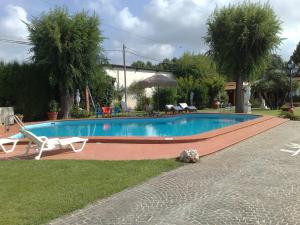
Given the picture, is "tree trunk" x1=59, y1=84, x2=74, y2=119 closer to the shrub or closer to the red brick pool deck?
the shrub

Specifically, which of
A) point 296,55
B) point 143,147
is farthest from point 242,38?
point 296,55

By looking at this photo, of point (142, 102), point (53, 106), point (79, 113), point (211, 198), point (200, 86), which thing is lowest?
point (211, 198)

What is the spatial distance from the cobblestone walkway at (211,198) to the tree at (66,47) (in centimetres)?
1648

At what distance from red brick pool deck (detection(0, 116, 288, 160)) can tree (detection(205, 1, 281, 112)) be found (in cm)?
1350

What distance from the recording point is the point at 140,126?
21.4 meters

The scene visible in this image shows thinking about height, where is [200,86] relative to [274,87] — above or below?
above

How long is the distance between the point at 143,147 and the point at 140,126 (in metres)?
9.88

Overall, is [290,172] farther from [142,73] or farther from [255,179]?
[142,73]

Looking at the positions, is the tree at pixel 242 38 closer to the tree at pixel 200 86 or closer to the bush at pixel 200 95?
the tree at pixel 200 86

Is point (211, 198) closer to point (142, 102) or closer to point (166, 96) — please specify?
point (166, 96)

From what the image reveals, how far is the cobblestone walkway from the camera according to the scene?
5277 mm

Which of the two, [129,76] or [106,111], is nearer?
[106,111]

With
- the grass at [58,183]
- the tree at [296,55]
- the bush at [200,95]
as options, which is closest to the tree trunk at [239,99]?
the bush at [200,95]

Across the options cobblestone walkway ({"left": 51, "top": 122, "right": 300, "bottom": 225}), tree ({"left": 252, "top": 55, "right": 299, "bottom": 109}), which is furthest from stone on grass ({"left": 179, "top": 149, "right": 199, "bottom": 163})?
tree ({"left": 252, "top": 55, "right": 299, "bottom": 109})
